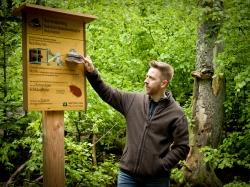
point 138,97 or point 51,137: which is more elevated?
point 138,97

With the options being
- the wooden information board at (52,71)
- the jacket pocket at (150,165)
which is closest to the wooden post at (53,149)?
the wooden information board at (52,71)

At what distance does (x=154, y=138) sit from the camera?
12.4 ft

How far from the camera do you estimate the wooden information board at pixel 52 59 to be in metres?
3.63

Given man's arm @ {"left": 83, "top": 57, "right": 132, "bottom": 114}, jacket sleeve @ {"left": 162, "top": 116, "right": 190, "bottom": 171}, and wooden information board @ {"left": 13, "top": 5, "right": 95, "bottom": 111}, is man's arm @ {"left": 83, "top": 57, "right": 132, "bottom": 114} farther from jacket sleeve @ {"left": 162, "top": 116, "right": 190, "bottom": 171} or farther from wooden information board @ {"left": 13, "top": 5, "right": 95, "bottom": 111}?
jacket sleeve @ {"left": 162, "top": 116, "right": 190, "bottom": 171}

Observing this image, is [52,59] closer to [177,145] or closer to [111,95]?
[111,95]

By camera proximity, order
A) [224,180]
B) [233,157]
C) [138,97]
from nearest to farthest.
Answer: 1. [138,97]
2. [233,157]
3. [224,180]

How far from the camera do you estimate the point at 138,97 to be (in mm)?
4035

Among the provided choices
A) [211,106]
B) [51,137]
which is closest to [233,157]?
[211,106]

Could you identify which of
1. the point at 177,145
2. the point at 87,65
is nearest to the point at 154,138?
the point at 177,145

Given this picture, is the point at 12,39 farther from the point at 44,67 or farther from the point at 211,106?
the point at 211,106

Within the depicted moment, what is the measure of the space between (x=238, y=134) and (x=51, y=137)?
500cm

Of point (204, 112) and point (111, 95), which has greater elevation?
point (111, 95)

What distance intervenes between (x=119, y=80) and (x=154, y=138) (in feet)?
13.9

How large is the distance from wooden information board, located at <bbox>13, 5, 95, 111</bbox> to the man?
0.21 metres
